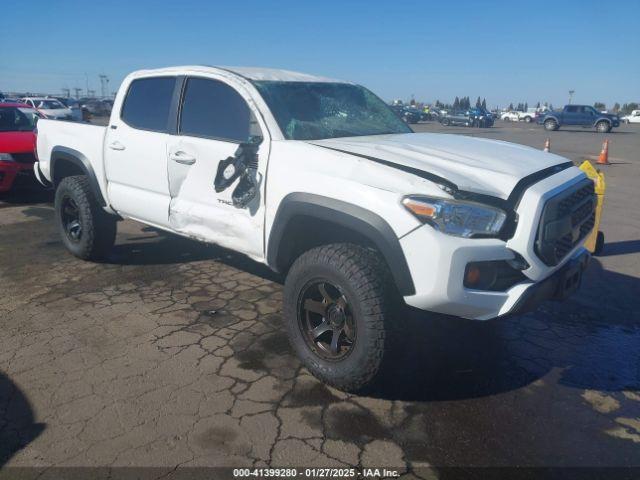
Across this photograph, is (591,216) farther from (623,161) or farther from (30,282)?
(623,161)

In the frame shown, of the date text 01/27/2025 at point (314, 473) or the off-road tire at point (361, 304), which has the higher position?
the off-road tire at point (361, 304)

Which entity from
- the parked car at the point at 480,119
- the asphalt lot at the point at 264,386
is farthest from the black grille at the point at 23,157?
the parked car at the point at 480,119

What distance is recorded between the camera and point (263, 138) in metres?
3.40

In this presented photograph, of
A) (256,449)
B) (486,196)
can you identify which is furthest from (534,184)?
(256,449)

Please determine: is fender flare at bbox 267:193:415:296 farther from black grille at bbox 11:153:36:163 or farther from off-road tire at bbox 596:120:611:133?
off-road tire at bbox 596:120:611:133

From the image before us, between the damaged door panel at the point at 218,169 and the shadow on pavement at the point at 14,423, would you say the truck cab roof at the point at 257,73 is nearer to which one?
the damaged door panel at the point at 218,169

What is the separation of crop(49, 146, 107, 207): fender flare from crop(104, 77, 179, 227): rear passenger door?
200 millimetres

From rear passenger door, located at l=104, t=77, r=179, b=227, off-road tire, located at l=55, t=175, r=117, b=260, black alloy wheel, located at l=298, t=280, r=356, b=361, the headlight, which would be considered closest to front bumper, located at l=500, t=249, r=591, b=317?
the headlight

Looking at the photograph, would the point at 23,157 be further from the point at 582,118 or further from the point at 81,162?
the point at 582,118

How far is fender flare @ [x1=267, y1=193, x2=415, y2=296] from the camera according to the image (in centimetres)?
264

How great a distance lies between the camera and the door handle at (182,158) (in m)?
3.84

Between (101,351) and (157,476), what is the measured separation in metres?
1.40

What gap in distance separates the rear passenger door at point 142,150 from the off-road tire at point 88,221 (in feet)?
1.36

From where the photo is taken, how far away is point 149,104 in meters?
4.49
